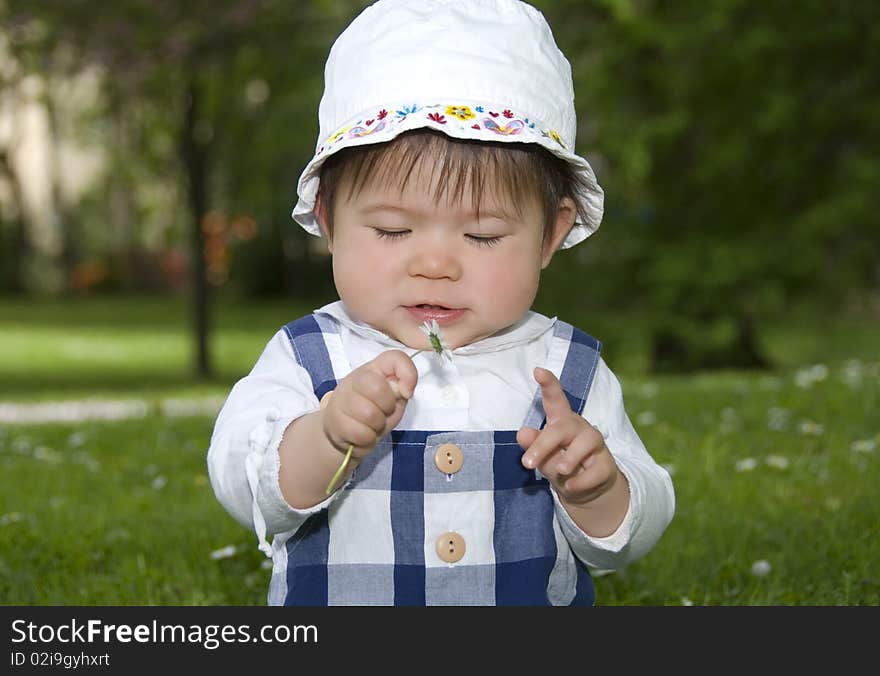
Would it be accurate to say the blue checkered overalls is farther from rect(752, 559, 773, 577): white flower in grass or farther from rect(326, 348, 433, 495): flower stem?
rect(752, 559, 773, 577): white flower in grass

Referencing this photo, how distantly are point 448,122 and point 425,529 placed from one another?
95 centimetres

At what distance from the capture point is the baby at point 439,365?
2.52 meters

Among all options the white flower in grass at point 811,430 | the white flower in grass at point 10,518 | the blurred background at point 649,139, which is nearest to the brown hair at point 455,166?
the white flower in grass at point 10,518

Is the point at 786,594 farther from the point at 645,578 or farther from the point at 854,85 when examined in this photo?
the point at 854,85

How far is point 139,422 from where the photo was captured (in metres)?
7.32

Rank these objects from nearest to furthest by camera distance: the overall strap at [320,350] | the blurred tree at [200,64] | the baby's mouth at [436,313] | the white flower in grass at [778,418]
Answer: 1. the baby's mouth at [436,313]
2. the overall strap at [320,350]
3. the white flower in grass at [778,418]
4. the blurred tree at [200,64]

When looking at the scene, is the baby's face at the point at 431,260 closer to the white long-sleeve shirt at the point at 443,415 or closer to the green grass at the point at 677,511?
the white long-sleeve shirt at the point at 443,415

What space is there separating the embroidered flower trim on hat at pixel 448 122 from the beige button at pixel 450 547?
3.05ft

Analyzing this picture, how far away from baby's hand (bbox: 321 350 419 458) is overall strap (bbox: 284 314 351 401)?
0.38 meters

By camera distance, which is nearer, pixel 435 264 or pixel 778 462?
pixel 435 264

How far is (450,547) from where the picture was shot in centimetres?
260

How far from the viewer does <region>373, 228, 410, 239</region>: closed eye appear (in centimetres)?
256

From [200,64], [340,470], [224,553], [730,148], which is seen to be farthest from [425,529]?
[200,64]

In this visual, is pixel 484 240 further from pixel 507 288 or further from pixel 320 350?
pixel 320 350
